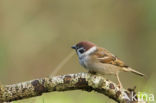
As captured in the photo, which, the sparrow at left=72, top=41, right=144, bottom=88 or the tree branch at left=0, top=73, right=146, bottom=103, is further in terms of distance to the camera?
the sparrow at left=72, top=41, right=144, bottom=88

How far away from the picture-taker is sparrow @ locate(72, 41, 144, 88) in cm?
518

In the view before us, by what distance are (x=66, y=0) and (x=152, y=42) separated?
1827mm

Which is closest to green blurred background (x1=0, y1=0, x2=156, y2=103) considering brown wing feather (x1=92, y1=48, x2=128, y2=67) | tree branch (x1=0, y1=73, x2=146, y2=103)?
brown wing feather (x1=92, y1=48, x2=128, y2=67)

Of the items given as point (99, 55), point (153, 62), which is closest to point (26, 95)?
point (99, 55)

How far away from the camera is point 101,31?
32.0ft

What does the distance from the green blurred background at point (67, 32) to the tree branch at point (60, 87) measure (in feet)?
11.5

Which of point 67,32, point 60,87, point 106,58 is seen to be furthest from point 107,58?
point 67,32

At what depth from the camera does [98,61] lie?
207 inches

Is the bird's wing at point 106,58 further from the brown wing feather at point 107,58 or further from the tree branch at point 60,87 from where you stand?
the tree branch at point 60,87

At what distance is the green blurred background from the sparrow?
2969 mm

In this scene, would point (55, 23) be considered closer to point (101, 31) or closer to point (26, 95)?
point (101, 31)

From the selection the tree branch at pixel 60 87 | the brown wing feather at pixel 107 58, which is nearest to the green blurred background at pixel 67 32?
the brown wing feather at pixel 107 58

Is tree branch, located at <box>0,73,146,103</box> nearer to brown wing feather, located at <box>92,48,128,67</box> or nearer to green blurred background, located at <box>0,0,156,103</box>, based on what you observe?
brown wing feather, located at <box>92,48,128,67</box>

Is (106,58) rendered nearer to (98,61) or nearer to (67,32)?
(98,61)
